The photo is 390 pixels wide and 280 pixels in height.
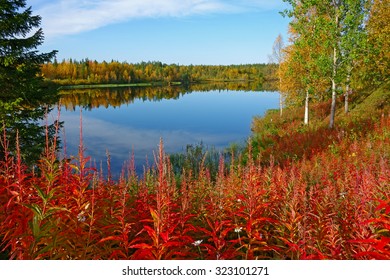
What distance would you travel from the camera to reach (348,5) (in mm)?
17688

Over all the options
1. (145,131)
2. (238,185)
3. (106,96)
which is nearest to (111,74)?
Result: (106,96)

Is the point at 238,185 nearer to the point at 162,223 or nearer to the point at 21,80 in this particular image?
the point at 162,223

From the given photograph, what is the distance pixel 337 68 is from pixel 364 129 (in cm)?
396

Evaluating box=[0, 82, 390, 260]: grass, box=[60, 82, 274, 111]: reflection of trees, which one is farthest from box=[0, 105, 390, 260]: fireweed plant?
box=[60, 82, 274, 111]: reflection of trees

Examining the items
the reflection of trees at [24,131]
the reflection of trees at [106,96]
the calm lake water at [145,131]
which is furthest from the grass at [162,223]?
the reflection of trees at [106,96]

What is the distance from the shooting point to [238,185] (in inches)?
278

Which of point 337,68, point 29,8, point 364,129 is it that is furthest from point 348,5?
point 29,8

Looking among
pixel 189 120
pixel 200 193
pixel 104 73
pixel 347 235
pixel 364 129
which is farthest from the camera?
pixel 104 73

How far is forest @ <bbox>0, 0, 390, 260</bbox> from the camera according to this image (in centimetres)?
333

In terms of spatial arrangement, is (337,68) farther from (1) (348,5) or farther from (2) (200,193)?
(2) (200,193)

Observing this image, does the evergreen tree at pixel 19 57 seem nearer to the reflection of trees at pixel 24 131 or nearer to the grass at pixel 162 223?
the reflection of trees at pixel 24 131

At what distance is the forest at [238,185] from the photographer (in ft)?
10.9

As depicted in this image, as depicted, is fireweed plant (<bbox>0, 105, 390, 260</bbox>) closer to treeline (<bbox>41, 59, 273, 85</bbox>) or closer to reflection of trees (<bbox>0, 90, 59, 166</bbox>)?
reflection of trees (<bbox>0, 90, 59, 166</bbox>)
